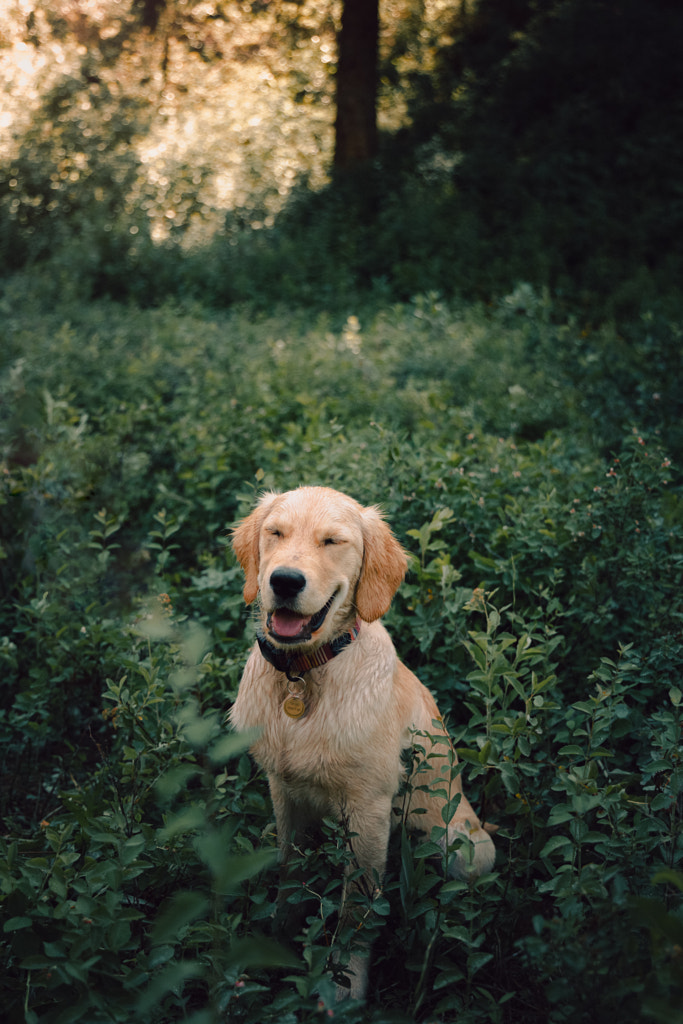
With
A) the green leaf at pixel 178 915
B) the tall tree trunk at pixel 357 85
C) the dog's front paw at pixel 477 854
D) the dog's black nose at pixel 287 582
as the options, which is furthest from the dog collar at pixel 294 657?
the tall tree trunk at pixel 357 85

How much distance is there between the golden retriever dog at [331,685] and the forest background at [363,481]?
0.14 meters

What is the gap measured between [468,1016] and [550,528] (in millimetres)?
1946

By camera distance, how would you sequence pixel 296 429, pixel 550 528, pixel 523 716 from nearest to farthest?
pixel 523 716, pixel 550 528, pixel 296 429

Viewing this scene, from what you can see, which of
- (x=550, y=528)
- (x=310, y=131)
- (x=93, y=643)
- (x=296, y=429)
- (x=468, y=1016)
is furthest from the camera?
(x=310, y=131)

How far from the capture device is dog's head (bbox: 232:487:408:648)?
1.94 m

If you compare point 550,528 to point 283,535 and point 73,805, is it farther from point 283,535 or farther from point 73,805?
point 73,805

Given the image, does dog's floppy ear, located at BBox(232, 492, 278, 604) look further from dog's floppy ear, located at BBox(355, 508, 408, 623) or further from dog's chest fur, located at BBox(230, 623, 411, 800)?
dog's floppy ear, located at BBox(355, 508, 408, 623)

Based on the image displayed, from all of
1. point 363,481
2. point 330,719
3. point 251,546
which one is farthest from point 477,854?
point 363,481

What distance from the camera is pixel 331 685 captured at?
2113 mm

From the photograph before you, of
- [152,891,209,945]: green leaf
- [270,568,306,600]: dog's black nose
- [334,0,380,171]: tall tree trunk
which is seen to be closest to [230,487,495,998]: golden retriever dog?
[270,568,306,600]: dog's black nose

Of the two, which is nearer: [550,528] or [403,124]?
[550,528]

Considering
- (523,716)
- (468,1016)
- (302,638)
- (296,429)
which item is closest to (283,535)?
(302,638)

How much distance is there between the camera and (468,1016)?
5.81ft

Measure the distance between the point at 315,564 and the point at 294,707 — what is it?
0.44m
